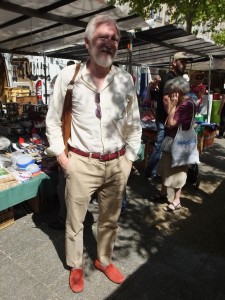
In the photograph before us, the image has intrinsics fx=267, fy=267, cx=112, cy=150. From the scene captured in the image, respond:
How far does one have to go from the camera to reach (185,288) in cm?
248

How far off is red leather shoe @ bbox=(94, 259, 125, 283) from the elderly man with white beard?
1.42 ft

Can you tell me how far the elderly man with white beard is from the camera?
6.21 feet

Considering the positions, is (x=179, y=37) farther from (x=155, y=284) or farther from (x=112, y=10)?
(x=155, y=284)

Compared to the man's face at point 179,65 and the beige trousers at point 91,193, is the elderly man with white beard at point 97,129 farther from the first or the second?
the man's face at point 179,65

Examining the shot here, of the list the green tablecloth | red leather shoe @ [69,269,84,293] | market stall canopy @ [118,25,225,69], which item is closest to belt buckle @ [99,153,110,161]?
red leather shoe @ [69,269,84,293]

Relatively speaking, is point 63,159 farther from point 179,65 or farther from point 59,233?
Result: point 179,65

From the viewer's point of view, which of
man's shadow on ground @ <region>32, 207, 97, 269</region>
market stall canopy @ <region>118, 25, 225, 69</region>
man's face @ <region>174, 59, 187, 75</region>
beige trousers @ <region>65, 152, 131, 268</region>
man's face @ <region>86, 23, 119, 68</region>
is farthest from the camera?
market stall canopy @ <region>118, 25, 225, 69</region>

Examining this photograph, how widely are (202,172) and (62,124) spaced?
414cm

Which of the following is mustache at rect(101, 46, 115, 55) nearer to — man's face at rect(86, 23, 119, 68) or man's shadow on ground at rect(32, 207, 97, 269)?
man's face at rect(86, 23, 119, 68)

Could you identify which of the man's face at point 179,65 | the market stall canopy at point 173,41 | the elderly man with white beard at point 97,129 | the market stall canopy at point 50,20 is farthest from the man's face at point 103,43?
the market stall canopy at point 173,41

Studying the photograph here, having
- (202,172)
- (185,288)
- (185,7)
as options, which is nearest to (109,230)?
(185,288)

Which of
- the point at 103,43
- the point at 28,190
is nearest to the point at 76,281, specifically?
the point at 28,190

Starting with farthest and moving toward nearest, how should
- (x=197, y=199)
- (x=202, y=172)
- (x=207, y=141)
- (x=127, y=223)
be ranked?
1. (x=207, y=141)
2. (x=202, y=172)
3. (x=197, y=199)
4. (x=127, y=223)

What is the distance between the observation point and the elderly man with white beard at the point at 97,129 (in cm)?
189
